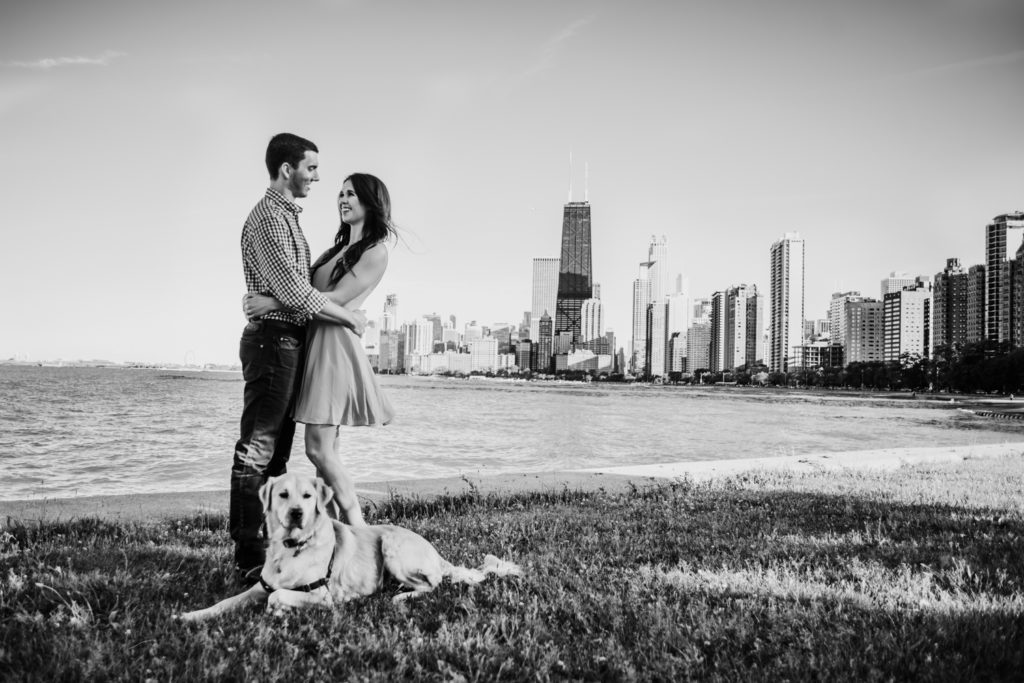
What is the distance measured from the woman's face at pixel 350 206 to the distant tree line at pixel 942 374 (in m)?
99.6

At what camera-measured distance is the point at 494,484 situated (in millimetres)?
7938

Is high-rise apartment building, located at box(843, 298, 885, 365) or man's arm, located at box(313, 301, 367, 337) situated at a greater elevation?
high-rise apartment building, located at box(843, 298, 885, 365)

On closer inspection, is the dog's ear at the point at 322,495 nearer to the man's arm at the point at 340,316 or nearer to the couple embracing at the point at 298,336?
the couple embracing at the point at 298,336

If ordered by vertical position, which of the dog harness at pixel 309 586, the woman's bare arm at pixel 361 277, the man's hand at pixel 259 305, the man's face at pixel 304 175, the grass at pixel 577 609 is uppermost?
the man's face at pixel 304 175

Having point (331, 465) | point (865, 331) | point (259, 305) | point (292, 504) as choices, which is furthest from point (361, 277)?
point (865, 331)

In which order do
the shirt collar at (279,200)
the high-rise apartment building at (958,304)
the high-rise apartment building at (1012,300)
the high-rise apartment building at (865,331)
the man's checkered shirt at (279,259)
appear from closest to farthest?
1. the man's checkered shirt at (279,259)
2. the shirt collar at (279,200)
3. the high-rise apartment building at (1012,300)
4. the high-rise apartment building at (958,304)
5. the high-rise apartment building at (865,331)

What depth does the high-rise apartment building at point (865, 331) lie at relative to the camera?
18562 cm

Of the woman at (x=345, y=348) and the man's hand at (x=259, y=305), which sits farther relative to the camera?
the woman at (x=345, y=348)

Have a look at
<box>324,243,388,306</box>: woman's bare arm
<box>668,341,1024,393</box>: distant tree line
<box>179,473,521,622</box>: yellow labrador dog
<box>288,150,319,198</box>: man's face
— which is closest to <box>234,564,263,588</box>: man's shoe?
<box>179,473,521,622</box>: yellow labrador dog

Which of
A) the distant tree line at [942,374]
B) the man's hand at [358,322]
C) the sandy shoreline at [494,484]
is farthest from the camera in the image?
the distant tree line at [942,374]

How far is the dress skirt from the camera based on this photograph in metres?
3.97

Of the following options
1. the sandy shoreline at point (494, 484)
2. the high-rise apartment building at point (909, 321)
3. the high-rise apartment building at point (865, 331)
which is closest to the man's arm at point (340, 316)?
the sandy shoreline at point (494, 484)

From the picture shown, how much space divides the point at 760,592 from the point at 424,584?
199cm

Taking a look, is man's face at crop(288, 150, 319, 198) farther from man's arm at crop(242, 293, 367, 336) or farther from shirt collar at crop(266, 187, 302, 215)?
man's arm at crop(242, 293, 367, 336)
